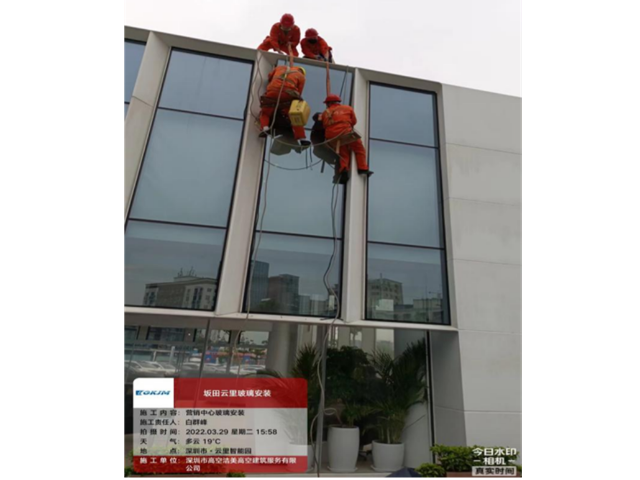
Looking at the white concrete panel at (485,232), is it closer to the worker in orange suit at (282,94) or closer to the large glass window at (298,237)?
the large glass window at (298,237)

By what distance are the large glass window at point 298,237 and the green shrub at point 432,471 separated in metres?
2.58

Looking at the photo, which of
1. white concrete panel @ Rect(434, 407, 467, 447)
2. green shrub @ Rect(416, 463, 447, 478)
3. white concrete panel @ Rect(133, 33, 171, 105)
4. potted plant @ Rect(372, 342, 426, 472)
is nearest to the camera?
green shrub @ Rect(416, 463, 447, 478)

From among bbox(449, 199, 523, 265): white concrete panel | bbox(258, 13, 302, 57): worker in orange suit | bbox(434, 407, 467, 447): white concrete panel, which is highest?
bbox(258, 13, 302, 57): worker in orange suit

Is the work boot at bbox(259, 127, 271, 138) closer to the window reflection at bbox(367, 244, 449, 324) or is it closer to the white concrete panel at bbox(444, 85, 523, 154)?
the window reflection at bbox(367, 244, 449, 324)

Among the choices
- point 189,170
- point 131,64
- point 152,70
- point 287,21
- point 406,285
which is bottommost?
point 406,285

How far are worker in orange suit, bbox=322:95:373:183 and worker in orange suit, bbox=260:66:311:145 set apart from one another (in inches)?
21.9

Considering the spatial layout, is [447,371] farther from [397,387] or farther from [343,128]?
[343,128]

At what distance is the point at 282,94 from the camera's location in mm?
6645

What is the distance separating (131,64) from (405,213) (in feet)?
21.1

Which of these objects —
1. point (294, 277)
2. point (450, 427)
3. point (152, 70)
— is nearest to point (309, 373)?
point (294, 277)

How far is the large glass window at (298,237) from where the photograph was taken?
6125mm

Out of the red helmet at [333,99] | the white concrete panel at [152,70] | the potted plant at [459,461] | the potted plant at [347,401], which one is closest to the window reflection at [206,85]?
the white concrete panel at [152,70]

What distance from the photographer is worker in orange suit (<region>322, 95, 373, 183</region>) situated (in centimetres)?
656

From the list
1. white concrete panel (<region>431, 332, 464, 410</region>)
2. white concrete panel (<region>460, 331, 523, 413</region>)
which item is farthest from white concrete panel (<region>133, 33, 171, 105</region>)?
white concrete panel (<region>460, 331, 523, 413</region>)
